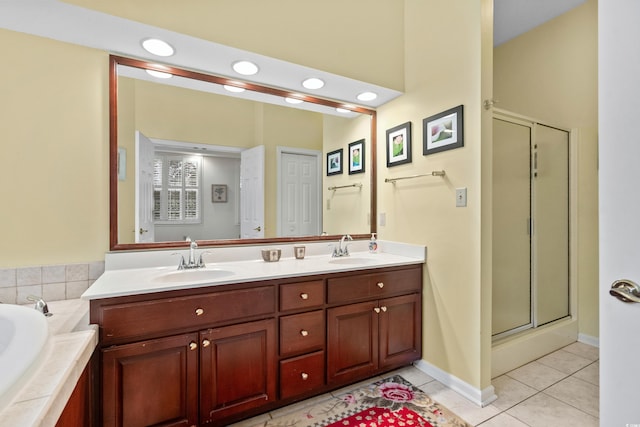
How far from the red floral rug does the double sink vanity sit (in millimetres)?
92

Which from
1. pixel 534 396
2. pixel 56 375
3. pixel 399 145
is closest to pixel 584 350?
pixel 534 396

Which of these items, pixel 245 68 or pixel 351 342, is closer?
pixel 351 342

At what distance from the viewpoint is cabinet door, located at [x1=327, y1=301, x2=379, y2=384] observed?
1795mm

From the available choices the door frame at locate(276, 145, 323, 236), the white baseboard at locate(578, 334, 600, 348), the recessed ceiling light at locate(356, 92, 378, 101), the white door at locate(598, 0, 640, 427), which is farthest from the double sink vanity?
the white baseboard at locate(578, 334, 600, 348)

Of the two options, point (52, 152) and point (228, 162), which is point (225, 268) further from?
point (52, 152)

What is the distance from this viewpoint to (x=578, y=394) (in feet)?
6.05

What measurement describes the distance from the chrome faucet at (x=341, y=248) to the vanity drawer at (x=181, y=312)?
32.8 inches

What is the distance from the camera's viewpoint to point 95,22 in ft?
4.89

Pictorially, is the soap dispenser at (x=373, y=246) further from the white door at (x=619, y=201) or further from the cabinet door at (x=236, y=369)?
the white door at (x=619, y=201)

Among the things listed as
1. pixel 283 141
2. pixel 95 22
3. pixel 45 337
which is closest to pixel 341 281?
pixel 283 141

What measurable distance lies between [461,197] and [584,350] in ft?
6.29

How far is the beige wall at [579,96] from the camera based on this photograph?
2543 millimetres

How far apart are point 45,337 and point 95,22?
4.96 feet

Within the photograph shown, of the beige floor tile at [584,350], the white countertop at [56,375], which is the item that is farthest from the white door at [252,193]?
the beige floor tile at [584,350]
